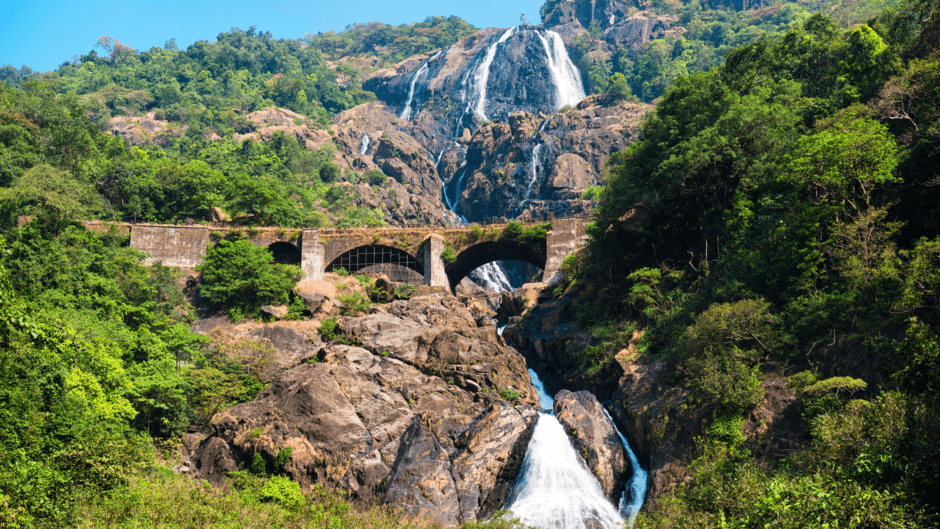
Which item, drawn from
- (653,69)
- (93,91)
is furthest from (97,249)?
(653,69)

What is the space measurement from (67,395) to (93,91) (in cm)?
11108

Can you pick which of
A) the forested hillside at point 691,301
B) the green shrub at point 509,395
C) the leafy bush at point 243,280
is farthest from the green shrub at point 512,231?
the green shrub at point 509,395

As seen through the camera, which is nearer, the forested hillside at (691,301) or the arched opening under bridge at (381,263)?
the forested hillside at (691,301)

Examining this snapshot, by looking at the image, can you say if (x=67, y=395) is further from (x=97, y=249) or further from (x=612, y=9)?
(x=612, y=9)

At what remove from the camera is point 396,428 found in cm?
3009

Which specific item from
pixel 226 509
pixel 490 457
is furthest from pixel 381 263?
pixel 226 509

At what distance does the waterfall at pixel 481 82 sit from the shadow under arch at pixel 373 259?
6988 centimetres

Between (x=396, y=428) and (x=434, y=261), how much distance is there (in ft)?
81.9

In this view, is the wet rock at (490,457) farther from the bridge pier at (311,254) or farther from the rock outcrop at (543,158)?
the rock outcrop at (543,158)

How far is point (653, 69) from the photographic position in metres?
114

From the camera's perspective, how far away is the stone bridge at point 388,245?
168 ft

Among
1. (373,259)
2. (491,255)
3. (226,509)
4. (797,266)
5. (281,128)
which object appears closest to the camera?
(226,509)

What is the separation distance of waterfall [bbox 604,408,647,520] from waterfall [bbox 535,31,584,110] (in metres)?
103

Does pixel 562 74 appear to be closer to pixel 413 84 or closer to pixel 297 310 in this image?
pixel 413 84
